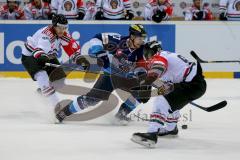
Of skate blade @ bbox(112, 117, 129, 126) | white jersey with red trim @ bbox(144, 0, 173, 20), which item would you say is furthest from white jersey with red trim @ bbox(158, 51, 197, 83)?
white jersey with red trim @ bbox(144, 0, 173, 20)

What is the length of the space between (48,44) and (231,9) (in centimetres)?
543

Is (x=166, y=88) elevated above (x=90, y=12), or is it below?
above

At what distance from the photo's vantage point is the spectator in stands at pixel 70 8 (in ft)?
36.4

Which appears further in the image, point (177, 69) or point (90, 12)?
point (90, 12)

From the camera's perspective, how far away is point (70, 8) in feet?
36.5

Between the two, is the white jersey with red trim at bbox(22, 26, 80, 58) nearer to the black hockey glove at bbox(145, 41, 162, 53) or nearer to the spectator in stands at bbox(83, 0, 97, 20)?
the black hockey glove at bbox(145, 41, 162, 53)

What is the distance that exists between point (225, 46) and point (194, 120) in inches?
174

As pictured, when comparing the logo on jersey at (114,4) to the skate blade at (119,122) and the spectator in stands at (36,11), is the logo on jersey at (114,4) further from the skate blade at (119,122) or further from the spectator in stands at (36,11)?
the skate blade at (119,122)

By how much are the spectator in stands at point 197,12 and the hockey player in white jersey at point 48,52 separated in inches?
184

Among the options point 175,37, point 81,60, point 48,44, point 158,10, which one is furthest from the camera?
point 175,37

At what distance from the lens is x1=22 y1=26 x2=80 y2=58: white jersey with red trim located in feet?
21.6

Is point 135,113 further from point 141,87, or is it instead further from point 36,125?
point 36,125

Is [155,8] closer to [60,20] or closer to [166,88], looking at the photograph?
[60,20]

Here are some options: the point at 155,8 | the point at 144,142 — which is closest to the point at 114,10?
the point at 155,8
